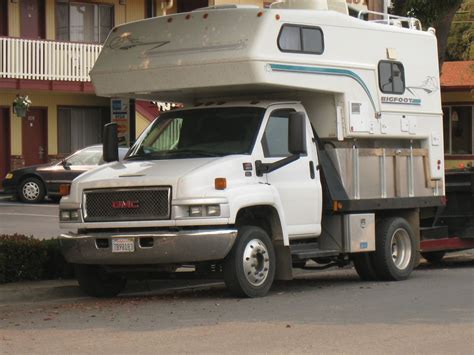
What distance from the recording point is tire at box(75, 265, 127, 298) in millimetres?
12805

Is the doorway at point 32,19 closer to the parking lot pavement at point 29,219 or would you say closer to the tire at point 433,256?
the parking lot pavement at point 29,219

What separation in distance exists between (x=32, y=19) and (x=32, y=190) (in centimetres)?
669

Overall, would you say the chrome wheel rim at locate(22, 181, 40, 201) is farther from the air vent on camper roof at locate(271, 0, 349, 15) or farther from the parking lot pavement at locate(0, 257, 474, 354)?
the air vent on camper roof at locate(271, 0, 349, 15)

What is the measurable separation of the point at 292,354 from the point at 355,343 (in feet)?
2.53

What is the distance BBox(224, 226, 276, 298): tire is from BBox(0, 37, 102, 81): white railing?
19551 mm

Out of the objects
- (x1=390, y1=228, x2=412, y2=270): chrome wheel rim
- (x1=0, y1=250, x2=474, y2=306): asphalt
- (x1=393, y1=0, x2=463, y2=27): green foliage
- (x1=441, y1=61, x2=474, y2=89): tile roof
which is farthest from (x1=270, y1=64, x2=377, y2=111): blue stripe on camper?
(x1=441, y1=61, x2=474, y2=89): tile roof

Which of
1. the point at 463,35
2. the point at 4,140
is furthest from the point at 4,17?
the point at 463,35

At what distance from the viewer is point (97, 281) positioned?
42.5 ft

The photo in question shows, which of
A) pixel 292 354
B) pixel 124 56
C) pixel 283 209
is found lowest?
pixel 292 354

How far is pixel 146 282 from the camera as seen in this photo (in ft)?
46.6

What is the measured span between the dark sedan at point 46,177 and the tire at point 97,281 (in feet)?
50.7

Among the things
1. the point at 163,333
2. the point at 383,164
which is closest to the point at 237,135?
the point at 383,164

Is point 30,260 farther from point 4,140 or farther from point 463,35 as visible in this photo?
point 463,35

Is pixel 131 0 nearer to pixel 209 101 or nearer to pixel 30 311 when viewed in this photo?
A: pixel 209 101
